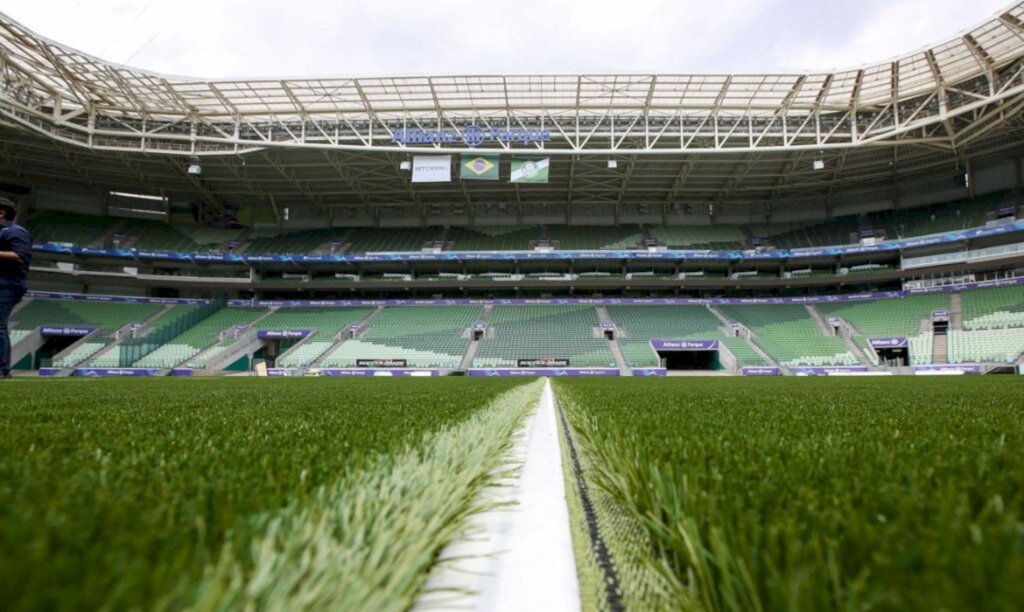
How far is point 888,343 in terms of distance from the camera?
24391 mm

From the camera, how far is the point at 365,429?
211 centimetres

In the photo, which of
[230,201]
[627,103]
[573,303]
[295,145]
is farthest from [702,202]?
[230,201]

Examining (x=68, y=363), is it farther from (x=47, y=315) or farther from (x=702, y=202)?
(x=702, y=202)

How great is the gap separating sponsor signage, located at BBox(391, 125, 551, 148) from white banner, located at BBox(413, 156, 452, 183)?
85cm

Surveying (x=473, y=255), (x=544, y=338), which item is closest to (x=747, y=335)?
(x=544, y=338)

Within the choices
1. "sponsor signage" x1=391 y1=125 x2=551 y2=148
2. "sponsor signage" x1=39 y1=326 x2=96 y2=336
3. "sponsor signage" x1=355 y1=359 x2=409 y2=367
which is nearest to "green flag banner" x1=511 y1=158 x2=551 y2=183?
"sponsor signage" x1=391 y1=125 x2=551 y2=148

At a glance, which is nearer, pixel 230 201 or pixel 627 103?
pixel 627 103

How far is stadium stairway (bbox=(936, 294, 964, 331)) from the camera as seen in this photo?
942 inches

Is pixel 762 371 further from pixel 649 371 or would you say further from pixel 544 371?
pixel 544 371

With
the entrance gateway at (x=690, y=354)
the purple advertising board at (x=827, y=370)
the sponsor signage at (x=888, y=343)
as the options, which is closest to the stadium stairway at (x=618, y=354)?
the entrance gateway at (x=690, y=354)

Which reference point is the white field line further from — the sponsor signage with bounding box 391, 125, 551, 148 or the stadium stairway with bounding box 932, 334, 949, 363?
the stadium stairway with bounding box 932, 334, 949, 363

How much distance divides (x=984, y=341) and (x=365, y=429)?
29.4 m

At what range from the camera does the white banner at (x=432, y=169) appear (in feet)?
73.7

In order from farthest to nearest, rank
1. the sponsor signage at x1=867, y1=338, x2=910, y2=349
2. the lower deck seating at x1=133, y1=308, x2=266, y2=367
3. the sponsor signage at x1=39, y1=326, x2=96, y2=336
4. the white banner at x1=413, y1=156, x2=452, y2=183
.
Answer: the sponsor signage at x1=39, y1=326, x2=96, y2=336
the lower deck seating at x1=133, y1=308, x2=266, y2=367
the sponsor signage at x1=867, y1=338, x2=910, y2=349
the white banner at x1=413, y1=156, x2=452, y2=183
